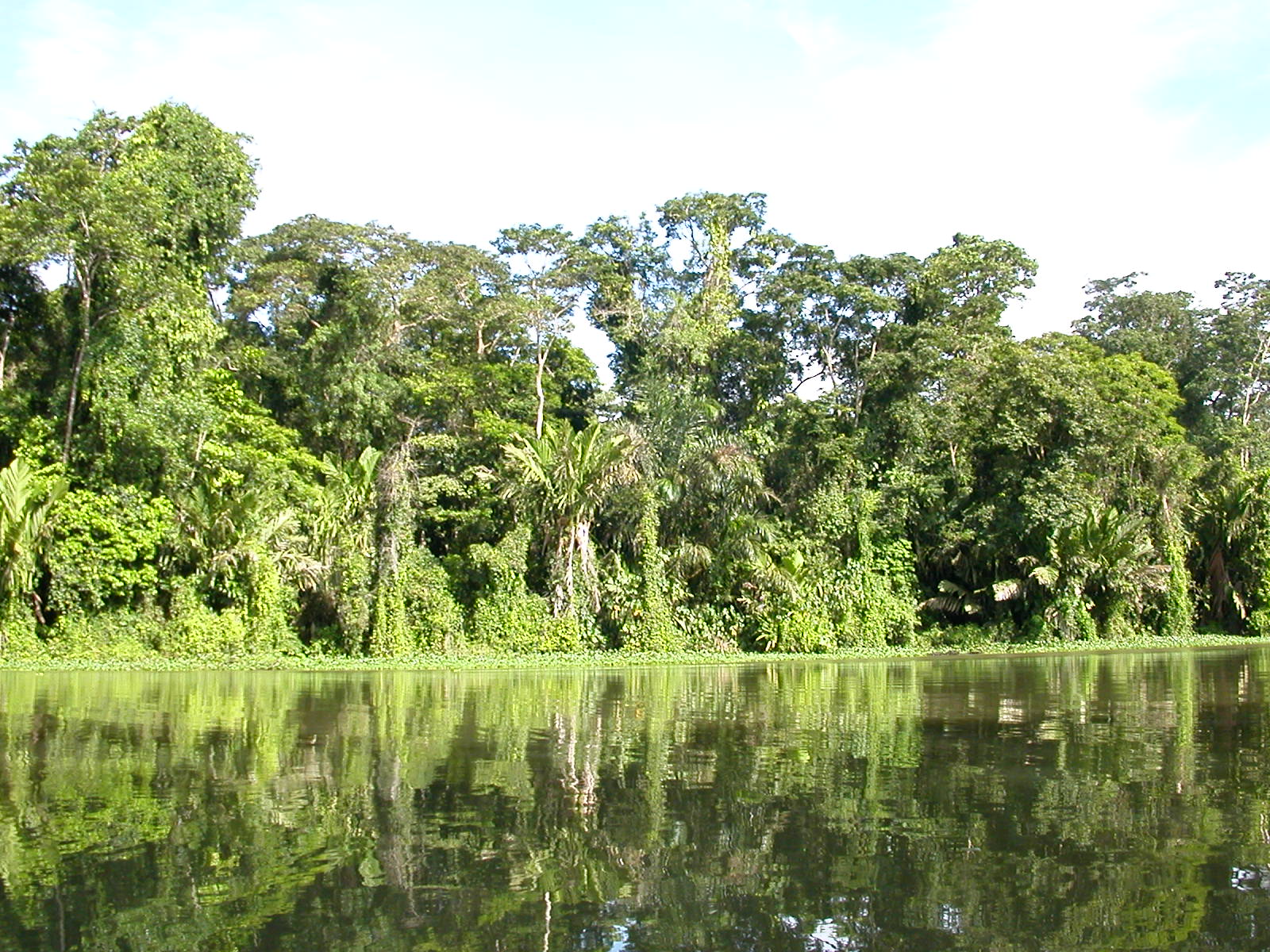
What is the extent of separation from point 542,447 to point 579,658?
214 inches

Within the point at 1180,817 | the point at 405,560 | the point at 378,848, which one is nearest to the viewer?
the point at 378,848

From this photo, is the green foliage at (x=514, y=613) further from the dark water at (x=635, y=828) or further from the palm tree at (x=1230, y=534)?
the palm tree at (x=1230, y=534)

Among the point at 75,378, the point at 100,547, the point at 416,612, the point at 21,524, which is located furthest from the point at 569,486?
the point at 21,524

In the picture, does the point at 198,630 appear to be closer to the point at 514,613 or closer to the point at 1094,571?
the point at 514,613

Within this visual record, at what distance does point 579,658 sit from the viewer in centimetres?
2898

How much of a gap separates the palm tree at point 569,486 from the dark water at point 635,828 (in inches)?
523

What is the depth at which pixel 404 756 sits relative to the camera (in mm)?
12742

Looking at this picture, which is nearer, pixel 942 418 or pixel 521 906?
pixel 521 906

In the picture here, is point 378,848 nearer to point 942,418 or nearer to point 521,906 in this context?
point 521,906

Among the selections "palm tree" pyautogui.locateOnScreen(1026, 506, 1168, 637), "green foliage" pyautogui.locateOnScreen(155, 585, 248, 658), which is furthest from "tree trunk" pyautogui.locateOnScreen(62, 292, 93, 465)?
"palm tree" pyautogui.locateOnScreen(1026, 506, 1168, 637)

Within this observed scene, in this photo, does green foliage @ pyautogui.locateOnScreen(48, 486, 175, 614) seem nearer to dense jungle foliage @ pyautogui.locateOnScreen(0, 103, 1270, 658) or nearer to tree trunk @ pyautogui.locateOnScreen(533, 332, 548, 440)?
dense jungle foliage @ pyautogui.locateOnScreen(0, 103, 1270, 658)

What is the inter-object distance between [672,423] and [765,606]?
18.2ft

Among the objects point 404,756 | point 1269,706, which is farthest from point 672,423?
point 404,756

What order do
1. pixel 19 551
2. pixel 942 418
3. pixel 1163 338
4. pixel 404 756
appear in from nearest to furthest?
pixel 404 756, pixel 19 551, pixel 942 418, pixel 1163 338
